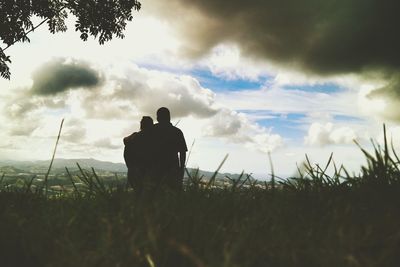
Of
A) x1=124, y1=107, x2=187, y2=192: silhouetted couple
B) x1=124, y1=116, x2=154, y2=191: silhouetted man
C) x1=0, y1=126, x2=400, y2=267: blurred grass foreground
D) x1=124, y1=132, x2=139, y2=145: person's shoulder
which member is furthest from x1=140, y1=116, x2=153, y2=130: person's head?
x1=0, y1=126, x2=400, y2=267: blurred grass foreground

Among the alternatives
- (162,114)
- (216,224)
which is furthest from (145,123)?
(216,224)

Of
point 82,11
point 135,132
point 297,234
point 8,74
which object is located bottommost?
point 297,234

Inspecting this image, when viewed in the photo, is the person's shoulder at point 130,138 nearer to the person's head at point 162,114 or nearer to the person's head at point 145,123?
the person's head at point 145,123

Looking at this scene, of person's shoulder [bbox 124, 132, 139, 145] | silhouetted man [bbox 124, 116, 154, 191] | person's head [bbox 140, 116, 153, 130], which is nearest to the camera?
silhouetted man [bbox 124, 116, 154, 191]

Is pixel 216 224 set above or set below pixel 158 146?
below

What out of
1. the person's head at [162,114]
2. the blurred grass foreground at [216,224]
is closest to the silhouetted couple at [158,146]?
the person's head at [162,114]

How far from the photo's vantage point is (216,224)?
1.99 metres

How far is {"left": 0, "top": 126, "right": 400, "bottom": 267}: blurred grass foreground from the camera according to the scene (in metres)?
1.63

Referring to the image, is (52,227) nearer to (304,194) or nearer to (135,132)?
(304,194)

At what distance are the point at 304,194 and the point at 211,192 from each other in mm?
679

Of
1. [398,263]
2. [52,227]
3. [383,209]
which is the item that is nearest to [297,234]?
[398,263]

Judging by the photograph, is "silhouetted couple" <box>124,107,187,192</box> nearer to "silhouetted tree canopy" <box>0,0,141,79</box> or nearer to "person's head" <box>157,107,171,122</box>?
"person's head" <box>157,107,171,122</box>

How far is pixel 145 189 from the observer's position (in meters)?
2.47

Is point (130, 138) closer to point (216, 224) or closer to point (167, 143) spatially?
point (167, 143)
